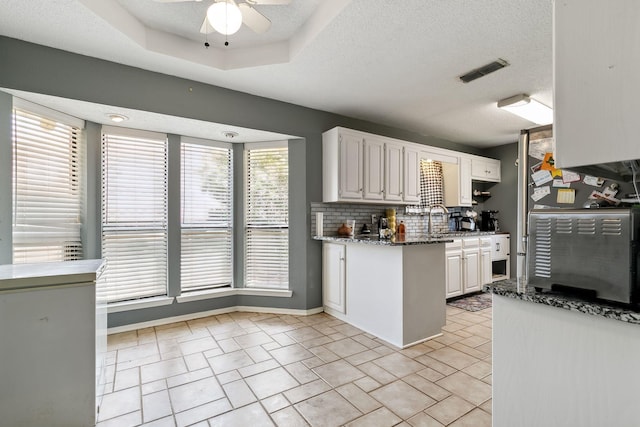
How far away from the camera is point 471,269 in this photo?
4504mm

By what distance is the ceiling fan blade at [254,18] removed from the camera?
183 centimetres

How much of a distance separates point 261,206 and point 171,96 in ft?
5.26

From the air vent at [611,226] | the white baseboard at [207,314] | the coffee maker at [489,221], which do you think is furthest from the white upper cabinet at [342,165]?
the coffee maker at [489,221]

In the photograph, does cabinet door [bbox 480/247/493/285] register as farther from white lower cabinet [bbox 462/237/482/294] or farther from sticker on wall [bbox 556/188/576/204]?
sticker on wall [bbox 556/188/576/204]

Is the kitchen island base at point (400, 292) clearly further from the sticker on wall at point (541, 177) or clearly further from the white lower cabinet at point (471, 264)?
the white lower cabinet at point (471, 264)

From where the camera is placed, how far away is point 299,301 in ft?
12.3

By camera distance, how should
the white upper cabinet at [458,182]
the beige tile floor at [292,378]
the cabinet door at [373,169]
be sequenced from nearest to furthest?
the beige tile floor at [292,378]
the cabinet door at [373,169]
the white upper cabinet at [458,182]

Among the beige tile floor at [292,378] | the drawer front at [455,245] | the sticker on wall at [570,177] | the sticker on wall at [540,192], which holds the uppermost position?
the sticker on wall at [570,177]

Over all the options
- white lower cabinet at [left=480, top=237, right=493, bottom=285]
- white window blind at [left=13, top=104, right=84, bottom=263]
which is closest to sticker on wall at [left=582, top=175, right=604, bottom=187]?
white lower cabinet at [left=480, top=237, right=493, bottom=285]

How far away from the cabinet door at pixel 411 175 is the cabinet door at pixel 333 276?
4.48 ft

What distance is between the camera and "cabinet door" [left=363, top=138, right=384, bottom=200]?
3.82 meters

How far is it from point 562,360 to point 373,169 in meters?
2.99

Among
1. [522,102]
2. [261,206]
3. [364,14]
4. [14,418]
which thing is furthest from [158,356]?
[522,102]

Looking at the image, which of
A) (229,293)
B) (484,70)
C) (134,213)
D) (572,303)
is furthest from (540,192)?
(134,213)
